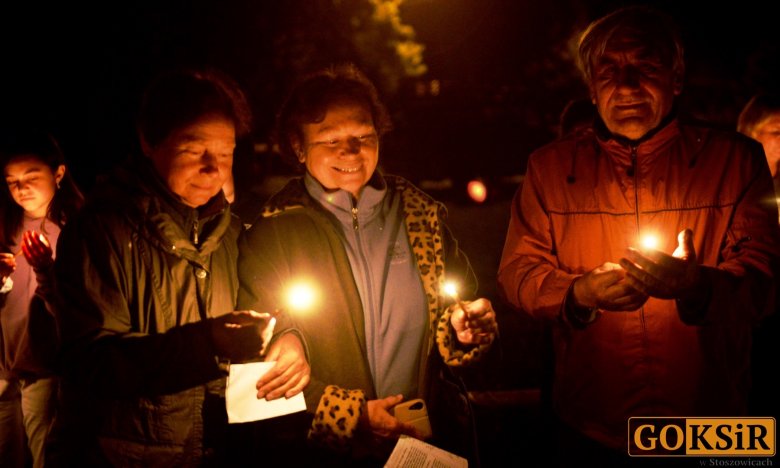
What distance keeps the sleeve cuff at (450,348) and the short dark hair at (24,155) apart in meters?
2.97

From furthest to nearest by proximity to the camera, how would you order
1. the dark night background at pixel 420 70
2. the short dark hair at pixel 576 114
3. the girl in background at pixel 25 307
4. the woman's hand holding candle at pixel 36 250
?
the dark night background at pixel 420 70
the short dark hair at pixel 576 114
the girl in background at pixel 25 307
the woman's hand holding candle at pixel 36 250

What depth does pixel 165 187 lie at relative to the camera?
2467 mm

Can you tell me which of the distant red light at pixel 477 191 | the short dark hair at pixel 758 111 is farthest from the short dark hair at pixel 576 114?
the distant red light at pixel 477 191

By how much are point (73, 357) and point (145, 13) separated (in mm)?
5663

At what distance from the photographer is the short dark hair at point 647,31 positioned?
250cm

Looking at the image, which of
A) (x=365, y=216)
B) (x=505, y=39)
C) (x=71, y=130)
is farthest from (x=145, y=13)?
(x=505, y=39)

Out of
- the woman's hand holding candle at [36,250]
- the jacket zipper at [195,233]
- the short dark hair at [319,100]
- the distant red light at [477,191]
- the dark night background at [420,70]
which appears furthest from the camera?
the distant red light at [477,191]

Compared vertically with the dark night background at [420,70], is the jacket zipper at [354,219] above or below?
below

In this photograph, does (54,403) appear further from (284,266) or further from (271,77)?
(271,77)

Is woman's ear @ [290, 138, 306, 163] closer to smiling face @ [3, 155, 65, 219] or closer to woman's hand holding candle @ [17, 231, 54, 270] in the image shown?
woman's hand holding candle @ [17, 231, 54, 270]

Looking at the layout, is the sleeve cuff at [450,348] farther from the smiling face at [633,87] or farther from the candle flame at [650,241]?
the smiling face at [633,87]

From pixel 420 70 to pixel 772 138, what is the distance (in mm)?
6991

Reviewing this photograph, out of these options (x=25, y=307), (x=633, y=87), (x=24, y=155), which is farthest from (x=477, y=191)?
(x=25, y=307)

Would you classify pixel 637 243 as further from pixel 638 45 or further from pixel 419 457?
pixel 419 457
